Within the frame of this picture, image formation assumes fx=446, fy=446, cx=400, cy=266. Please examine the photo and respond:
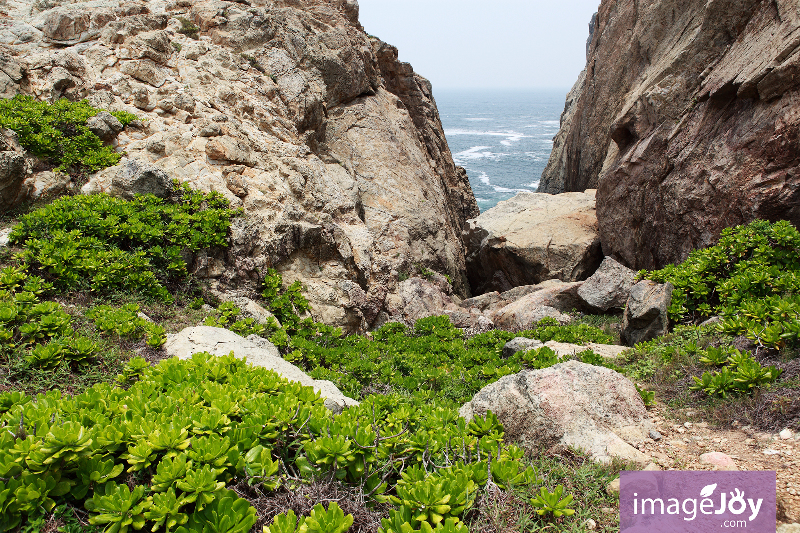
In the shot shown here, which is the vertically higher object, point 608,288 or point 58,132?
point 58,132

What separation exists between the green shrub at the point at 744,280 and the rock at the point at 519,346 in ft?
8.32

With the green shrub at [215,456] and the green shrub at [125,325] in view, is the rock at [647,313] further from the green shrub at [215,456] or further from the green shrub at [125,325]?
the green shrub at [125,325]

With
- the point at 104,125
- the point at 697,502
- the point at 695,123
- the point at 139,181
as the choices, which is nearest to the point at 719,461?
the point at 697,502

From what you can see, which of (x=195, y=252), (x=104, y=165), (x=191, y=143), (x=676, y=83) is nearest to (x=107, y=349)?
(x=195, y=252)

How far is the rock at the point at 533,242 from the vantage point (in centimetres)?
1775

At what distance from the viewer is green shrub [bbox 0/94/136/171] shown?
8.76 metres

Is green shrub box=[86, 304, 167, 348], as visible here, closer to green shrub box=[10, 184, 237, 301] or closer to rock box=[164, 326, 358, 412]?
rock box=[164, 326, 358, 412]

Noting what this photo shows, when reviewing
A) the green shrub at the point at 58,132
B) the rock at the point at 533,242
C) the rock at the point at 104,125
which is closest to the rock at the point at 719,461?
the green shrub at the point at 58,132

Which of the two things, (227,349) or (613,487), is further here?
(227,349)

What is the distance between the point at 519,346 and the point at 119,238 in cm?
763

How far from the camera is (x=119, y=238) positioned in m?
7.95

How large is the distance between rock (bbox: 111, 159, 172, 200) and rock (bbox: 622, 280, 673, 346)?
32.3 ft

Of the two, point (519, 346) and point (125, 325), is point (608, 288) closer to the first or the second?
point (519, 346)

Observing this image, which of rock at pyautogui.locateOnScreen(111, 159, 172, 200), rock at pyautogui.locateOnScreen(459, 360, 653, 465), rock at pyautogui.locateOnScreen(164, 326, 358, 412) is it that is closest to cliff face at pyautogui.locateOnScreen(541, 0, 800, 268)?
rock at pyautogui.locateOnScreen(459, 360, 653, 465)
